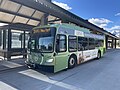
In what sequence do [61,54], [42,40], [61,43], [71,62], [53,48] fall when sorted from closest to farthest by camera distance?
[53,48] → [42,40] → [61,54] → [61,43] → [71,62]

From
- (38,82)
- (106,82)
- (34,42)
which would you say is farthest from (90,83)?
(34,42)

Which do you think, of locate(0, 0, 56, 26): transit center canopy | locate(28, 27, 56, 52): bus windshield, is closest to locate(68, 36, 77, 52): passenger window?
locate(28, 27, 56, 52): bus windshield

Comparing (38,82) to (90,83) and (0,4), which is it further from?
(0,4)

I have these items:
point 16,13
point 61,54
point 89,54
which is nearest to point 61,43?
point 61,54

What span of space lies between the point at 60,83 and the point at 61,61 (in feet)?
6.96

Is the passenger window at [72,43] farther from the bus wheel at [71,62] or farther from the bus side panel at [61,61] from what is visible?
the bus side panel at [61,61]

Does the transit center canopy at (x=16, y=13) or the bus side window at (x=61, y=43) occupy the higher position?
the transit center canopy at (x=16, y=13)

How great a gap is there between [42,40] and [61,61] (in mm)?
1560

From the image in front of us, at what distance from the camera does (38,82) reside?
6.47m

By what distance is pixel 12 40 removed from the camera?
13938mm

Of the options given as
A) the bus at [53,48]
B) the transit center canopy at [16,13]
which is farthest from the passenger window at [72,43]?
the transit center canopy at [16,13]

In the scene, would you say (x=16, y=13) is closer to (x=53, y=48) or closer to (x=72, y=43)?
(x=72, y=43)

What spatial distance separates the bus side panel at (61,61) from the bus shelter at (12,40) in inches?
245

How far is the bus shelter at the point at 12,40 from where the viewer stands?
523 inches
